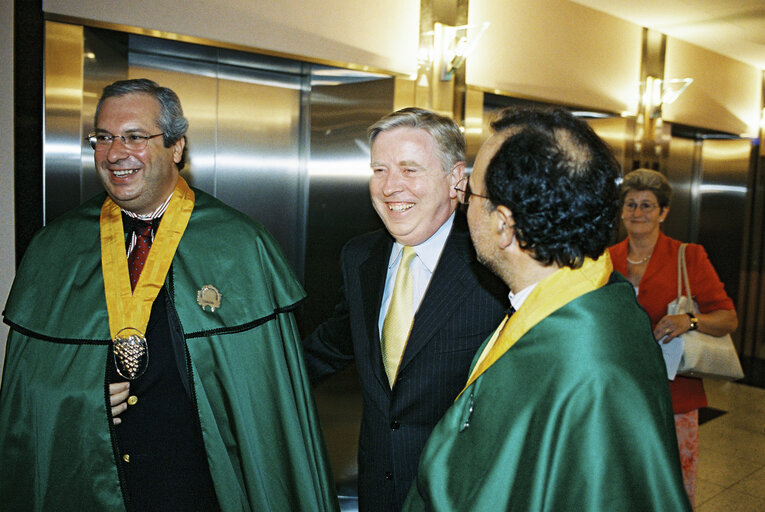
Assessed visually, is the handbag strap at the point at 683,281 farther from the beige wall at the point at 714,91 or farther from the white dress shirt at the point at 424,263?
the beige wall at the point at 714,91

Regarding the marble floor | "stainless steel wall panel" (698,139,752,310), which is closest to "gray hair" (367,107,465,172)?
the marble floor

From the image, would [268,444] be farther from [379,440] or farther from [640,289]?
[640,289]

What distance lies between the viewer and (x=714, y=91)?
671 centimetres

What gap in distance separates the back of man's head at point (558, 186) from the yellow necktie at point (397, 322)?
2.26ft

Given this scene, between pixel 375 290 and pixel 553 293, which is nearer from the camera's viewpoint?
pixel 553 293

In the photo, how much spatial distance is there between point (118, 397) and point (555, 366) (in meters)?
1.30

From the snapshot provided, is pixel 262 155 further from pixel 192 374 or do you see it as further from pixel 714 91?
pixel 714 91

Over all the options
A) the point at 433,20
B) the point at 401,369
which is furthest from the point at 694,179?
the point at 401,369

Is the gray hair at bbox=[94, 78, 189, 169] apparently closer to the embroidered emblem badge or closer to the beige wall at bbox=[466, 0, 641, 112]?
the embroidered emblem badge

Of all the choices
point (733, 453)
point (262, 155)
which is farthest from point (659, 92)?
point (262, 155)

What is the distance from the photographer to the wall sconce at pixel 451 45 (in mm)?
3957

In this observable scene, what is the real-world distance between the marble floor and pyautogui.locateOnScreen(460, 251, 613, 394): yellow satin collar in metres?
3.11

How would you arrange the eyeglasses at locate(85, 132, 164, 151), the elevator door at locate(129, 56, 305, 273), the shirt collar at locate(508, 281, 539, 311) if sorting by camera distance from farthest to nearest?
the elevator door at locate(129, 56, 305, 273) < the eyeglasses at locate(85, 132, 164, 151) < the shirt collar at locate(508, 281, 539, 311)

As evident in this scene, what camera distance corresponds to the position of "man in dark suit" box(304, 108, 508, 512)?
1777 millimetres
